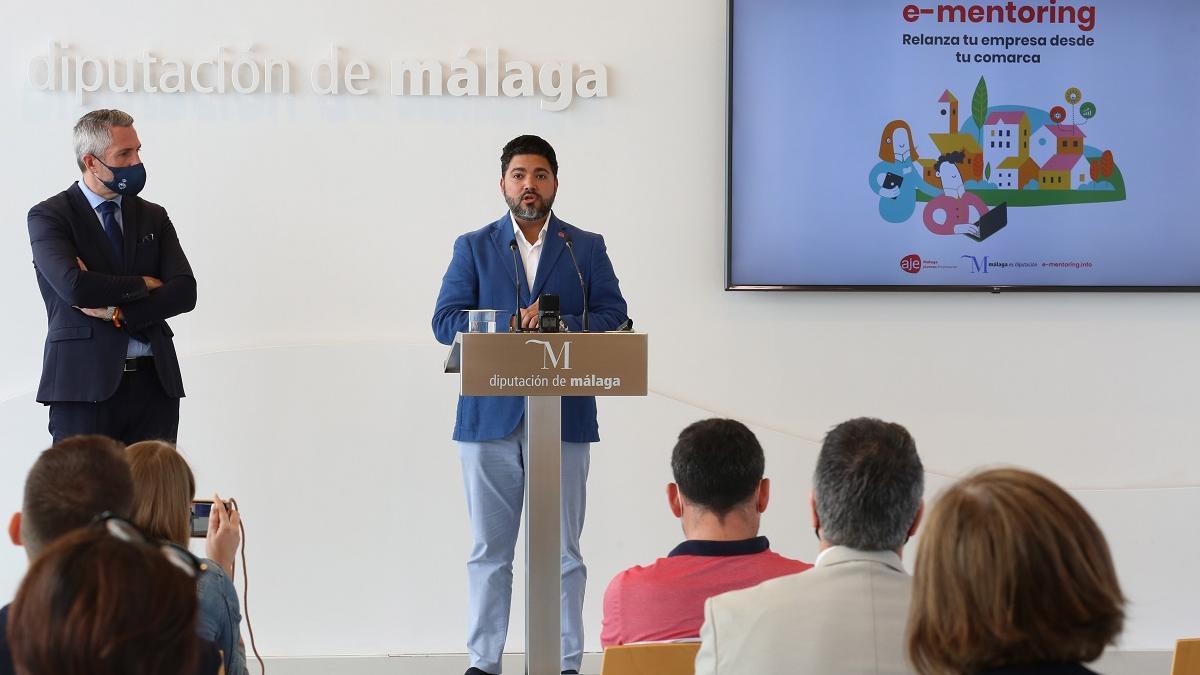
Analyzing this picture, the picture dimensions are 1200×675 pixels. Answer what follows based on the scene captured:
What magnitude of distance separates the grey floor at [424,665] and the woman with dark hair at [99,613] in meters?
3.33

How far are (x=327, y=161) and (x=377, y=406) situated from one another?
93cm

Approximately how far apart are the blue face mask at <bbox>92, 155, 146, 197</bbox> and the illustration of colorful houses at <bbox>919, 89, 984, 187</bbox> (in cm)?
277

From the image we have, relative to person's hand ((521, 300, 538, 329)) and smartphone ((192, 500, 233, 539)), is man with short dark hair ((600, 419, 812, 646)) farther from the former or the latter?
smartphone ((192, 500, 233, 539))

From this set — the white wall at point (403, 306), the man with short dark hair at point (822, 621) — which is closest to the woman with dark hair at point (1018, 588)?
the man with short dark hair at point (822, 621)

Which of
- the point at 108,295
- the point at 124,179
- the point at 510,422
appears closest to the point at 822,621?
the point at 510,422

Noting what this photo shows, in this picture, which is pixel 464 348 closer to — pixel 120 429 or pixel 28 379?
pixel 120 429

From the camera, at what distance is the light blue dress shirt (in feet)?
12.3

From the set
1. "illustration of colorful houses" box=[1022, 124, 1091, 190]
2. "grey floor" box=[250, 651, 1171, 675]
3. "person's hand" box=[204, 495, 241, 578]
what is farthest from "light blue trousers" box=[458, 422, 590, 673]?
"illustration of colorful houses" box=[1022, 124, 1091, 190]

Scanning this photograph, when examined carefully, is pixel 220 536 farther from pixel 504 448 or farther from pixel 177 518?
pixel 504 448

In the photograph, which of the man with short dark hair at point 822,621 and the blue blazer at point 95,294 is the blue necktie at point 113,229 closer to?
the blue blazer at point 95,294

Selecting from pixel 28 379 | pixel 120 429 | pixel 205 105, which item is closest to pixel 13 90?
pixel 205 105

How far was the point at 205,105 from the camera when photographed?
4590mm

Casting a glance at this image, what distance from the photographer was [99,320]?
12.1 ft

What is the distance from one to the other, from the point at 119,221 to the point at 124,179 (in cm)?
14
